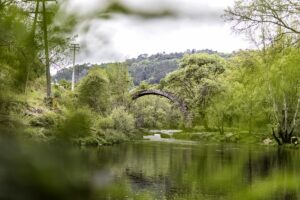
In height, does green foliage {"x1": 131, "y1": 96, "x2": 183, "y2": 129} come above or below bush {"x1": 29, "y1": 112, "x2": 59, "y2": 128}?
above

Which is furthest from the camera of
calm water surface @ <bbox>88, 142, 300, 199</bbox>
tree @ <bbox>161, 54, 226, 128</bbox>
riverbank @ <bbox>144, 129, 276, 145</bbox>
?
riverbank @ <bbox>144, 129, 276, 145</bbox>

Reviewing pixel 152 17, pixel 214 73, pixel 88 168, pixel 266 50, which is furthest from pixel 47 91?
pixel 214 73

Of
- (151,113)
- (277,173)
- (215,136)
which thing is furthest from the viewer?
(215,136)

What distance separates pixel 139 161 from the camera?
1573cm

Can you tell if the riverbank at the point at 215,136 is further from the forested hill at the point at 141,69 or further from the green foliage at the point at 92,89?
the green foliage at the point at 92,89

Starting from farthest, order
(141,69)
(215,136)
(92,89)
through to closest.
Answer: (215,136) → (141,69) → (92,89)

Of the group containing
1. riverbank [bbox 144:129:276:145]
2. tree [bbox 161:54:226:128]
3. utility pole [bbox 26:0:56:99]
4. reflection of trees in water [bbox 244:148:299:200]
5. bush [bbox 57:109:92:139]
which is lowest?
reflection of trees in water [bbox 244:148:299:200]

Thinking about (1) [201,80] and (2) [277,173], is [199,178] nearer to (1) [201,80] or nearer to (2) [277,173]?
(2) [277,173]

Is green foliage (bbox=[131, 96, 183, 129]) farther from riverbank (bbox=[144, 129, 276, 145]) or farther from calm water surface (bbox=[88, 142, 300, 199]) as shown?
riverbank (bbox=[144, 129, 276, 145])

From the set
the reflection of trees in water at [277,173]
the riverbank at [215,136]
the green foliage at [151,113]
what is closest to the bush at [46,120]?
the reflection of trees in water at [277,173]

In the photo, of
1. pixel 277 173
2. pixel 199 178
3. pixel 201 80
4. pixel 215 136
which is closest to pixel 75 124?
pixel 199 178

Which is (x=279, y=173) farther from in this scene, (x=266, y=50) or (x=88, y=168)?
(x=88, y=168)

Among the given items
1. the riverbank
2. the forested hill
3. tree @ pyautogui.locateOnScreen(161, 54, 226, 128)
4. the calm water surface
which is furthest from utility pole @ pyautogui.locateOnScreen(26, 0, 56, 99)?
the riverbank

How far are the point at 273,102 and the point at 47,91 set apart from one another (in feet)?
91.7
